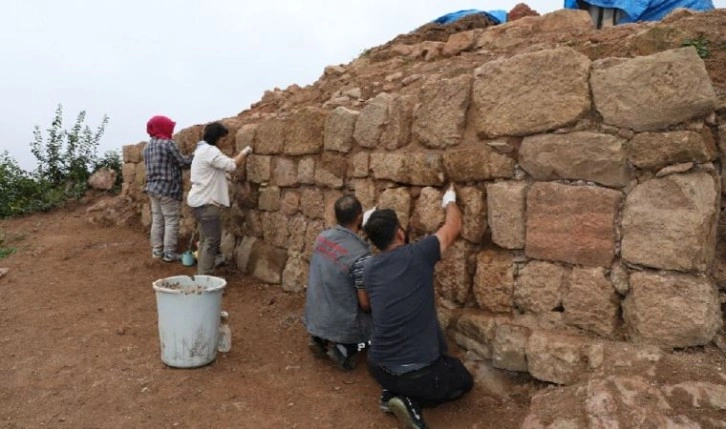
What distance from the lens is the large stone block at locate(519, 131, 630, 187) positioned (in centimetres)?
277

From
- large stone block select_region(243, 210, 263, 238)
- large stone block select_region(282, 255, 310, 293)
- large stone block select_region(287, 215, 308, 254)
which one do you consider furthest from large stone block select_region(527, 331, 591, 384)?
large stone block select_region(243, 210, 263, 238)

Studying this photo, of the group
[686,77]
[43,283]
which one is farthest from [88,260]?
[686,77]

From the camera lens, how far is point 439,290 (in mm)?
3564

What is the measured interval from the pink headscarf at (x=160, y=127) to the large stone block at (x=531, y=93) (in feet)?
11.7

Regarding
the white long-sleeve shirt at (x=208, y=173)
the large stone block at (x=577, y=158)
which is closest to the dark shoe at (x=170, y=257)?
the white long-sleeve shirt at (x=208, y=173)

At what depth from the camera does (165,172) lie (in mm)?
5777

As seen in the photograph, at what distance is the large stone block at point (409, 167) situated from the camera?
11.7ft

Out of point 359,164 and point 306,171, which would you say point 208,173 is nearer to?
point 306,171

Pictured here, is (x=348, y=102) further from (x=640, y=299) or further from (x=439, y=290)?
(x=640, y=299)

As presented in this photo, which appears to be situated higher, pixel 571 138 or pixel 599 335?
pixel 571 138

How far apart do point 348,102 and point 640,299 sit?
9.86 ft

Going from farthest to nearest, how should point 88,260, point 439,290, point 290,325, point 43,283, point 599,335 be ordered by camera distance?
point 88,260 → point 43,283 → point 290,325 → point 439,290 → point 599,335

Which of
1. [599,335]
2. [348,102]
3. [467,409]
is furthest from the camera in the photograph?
[348,102]

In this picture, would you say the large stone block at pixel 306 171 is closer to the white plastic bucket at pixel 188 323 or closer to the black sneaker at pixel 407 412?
the white plastic bucket at pixel 188 323
